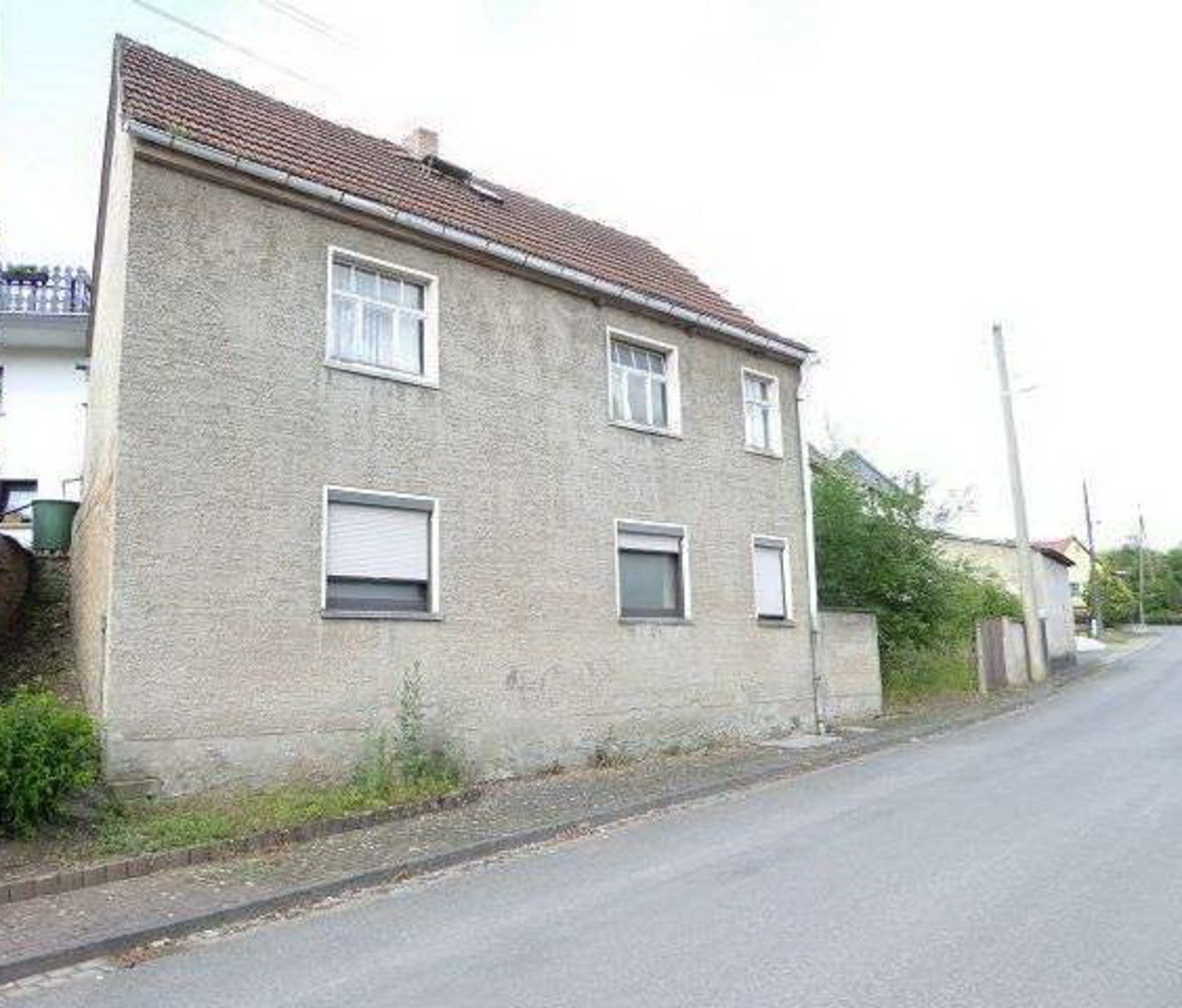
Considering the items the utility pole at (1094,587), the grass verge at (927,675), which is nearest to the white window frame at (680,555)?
the grass verge at (927,675)

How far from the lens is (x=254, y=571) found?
1031 cm

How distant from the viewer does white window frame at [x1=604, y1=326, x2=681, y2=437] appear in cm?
1456

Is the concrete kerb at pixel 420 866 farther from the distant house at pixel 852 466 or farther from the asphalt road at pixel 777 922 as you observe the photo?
the distant house at pixel 852 466

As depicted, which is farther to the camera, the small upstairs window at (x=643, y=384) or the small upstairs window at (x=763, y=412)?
the small upstairs window at (x=763, y=412)

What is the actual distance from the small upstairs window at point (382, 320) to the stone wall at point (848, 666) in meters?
8.68

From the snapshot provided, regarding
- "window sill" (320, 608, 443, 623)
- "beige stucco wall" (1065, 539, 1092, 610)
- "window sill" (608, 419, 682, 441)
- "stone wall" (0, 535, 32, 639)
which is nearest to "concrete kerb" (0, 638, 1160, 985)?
"window sill" (320, 608, 443, 623)

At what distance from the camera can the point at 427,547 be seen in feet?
39.2

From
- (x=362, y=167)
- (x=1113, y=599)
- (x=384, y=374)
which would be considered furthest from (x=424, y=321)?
(x=1113, y=599)

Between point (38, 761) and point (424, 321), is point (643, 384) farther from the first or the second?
point (38, 761)

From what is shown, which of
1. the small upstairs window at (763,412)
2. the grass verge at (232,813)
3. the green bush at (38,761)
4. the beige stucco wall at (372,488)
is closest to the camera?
the green bush at (38,761)

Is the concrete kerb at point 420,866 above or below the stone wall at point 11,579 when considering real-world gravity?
below

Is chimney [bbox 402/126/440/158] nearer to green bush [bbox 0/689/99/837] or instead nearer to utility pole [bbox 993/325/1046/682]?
green bush [bbox 0/689/99/837]

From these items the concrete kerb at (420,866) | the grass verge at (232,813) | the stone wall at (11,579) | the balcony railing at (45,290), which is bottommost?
the concrete kerb at (420,866)

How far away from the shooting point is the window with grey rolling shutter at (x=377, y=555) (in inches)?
439
